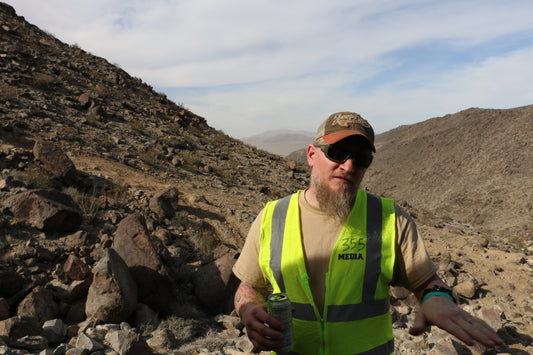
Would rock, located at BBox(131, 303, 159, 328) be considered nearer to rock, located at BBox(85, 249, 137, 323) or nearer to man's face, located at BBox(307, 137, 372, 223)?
rock, located at BBox(85, 249, 137, 323)

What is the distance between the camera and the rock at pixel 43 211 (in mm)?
5355

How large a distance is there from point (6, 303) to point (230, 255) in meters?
2.77

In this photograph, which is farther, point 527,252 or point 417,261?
point 527,252


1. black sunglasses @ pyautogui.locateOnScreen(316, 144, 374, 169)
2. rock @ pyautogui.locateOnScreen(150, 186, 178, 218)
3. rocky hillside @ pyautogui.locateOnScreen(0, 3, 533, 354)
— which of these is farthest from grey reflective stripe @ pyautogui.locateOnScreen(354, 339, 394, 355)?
rock @ pyautogui.locateOnScreen(150, 186, 178, 218)

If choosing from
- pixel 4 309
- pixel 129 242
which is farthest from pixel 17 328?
pixel 129 242

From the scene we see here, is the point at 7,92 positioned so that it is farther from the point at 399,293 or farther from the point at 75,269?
the point at 399,293

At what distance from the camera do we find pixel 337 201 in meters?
1.88

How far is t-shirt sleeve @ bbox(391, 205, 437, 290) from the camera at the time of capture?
1.74 metres

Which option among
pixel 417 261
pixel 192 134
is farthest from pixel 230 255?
pixel 192 134

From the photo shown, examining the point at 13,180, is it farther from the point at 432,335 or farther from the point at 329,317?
the point at 432,335

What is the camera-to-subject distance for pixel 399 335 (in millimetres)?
4746

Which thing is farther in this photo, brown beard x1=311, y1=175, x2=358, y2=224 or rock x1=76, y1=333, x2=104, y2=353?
A: rock x1=76, y1=333, x2=104, y2=353

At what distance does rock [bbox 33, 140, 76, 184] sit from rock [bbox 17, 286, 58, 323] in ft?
12.8

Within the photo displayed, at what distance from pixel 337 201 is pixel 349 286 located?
17.1 inches
